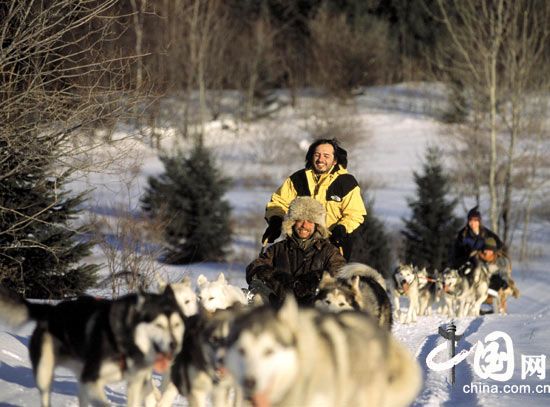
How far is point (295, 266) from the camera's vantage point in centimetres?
741

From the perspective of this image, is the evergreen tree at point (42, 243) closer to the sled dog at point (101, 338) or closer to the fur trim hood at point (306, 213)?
the fur trim hood at point (306, 213)

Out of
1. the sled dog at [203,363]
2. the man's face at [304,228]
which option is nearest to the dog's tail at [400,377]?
the sled dog at [203,363]

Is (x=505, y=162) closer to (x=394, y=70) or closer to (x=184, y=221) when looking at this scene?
(x=184, y=221)

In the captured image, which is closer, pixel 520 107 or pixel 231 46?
pixel 520 107

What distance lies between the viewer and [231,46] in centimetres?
4228

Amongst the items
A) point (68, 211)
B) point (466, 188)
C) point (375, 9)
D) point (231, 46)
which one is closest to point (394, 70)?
point (375, 9)

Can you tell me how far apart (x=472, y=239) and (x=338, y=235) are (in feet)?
26.2

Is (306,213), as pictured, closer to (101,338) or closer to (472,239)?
(101,338)

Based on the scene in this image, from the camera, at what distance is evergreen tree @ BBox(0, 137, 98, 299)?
10.4 meters

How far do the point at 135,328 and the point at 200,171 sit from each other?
18429 mm

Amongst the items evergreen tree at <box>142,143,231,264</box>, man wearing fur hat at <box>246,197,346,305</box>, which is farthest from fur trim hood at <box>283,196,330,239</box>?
evergreen tree at <box>142,143,231,264</box>

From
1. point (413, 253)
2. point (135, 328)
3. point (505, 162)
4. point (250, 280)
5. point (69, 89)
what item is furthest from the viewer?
point (505, 162)

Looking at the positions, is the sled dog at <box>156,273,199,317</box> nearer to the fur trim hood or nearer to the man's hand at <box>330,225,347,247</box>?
the fur trim hood

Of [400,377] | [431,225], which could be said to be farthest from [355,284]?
[431,225]
